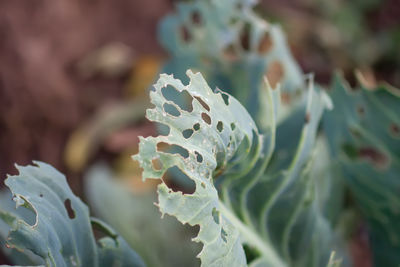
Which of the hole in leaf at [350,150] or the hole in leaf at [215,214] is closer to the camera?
the hole in leaf at [215,214]

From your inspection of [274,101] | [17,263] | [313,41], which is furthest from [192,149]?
[313,41]

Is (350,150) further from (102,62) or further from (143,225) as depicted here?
(102,62)

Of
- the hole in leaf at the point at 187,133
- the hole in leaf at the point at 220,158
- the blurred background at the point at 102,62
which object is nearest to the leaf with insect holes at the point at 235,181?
the hole in leaf at the point at 220,158

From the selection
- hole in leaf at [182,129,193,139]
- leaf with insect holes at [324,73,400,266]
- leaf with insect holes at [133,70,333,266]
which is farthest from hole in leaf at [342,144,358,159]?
hole in leaf at [182,129,193,139]

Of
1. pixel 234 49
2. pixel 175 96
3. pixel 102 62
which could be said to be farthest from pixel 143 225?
pixel 102 62

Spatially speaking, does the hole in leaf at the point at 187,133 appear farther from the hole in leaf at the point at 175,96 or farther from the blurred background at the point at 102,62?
the blurred background at the point at 102,62

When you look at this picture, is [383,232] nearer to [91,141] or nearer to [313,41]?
[91,141]
